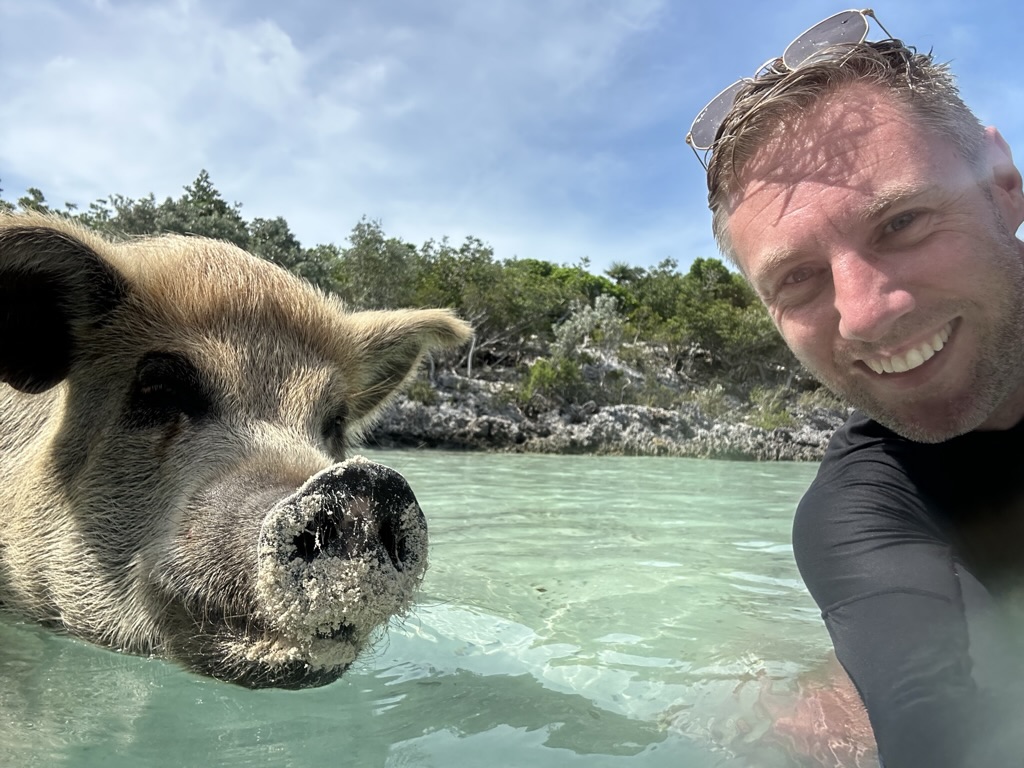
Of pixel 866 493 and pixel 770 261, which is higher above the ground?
pixel 770 261

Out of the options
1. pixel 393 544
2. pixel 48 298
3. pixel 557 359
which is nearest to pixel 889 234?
pixel 393 544

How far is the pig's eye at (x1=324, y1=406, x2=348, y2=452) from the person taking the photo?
2.91 meters

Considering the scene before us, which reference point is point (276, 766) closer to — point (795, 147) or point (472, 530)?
point (795, 147)

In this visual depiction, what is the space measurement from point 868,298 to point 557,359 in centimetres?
2597

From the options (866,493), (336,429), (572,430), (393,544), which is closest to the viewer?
(393,544)

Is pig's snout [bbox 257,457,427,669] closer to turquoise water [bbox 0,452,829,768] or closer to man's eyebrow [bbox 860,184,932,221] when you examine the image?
turquoise water [bbox 0,452,829,768]

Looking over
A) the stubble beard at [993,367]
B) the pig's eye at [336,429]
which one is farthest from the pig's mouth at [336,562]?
the stubble beard at [993,367]

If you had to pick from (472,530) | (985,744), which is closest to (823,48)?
(985,744)

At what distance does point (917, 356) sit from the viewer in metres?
2.04

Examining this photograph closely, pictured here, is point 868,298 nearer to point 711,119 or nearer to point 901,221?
point 901,221

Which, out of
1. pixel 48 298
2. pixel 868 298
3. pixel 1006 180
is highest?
pixel 1006 180

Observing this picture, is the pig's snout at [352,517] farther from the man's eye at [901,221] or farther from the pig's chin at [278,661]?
the man's eye at [901,221]

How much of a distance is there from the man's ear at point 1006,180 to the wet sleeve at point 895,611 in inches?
35.4

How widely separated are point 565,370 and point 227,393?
79.1ft
